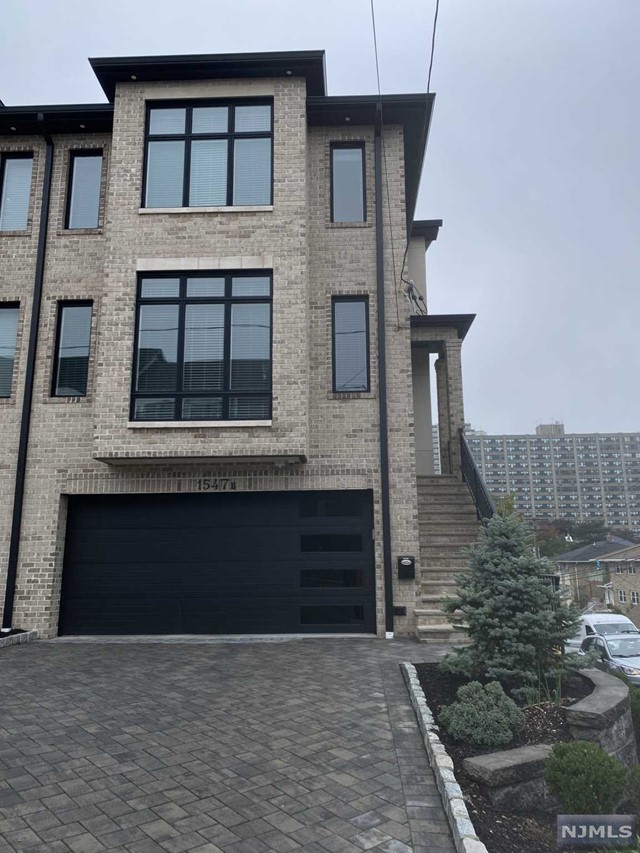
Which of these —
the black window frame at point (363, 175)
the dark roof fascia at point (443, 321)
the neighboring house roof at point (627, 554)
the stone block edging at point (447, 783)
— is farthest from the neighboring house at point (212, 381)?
the neighboring house roof at point (627, 554)

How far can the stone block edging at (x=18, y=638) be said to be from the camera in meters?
8.72

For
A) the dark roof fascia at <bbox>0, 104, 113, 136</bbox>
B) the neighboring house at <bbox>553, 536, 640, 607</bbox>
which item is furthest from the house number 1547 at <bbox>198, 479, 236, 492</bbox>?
the neighboring house at <bbox>553, 536, 640, 607</bbox>

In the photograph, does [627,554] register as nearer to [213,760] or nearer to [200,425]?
[200,425]

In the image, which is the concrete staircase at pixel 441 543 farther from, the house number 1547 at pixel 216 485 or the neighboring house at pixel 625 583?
the neighboring house at pixel 625 583

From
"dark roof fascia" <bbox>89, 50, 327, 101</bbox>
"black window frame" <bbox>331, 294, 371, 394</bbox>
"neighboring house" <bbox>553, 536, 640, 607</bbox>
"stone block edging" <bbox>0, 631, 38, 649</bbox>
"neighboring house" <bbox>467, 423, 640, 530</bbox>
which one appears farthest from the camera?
"neighboring house" <bbox>467, 423, 640, 530</bbox>

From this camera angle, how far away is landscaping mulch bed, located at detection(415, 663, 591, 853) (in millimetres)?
3520

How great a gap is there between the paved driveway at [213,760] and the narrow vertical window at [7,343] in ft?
16.5

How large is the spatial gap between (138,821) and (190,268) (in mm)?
8020

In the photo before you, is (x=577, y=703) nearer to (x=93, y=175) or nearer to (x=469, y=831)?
(x=469, y=831)

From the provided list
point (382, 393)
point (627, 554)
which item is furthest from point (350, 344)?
point (627, 554)

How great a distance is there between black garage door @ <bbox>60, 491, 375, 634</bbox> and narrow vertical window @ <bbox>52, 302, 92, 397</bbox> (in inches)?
79.4

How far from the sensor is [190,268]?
9.62 metres

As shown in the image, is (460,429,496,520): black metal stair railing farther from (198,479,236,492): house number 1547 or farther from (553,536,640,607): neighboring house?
(553,536,640,607): neighboring house

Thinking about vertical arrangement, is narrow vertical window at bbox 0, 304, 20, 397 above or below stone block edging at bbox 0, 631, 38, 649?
above
